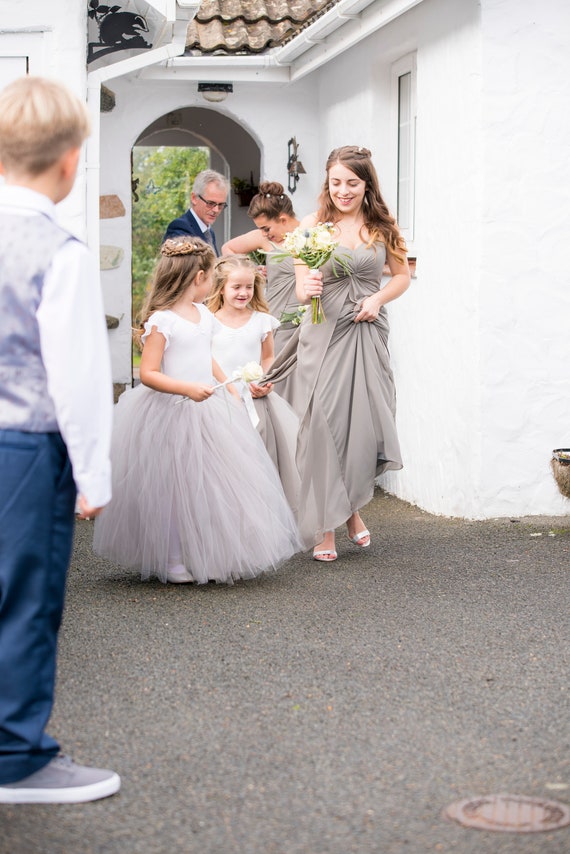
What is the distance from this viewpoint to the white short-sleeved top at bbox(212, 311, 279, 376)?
694cm

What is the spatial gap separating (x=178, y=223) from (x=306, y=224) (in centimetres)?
208

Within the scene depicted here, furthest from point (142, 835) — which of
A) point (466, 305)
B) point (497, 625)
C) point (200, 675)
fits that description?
point (466, 305)

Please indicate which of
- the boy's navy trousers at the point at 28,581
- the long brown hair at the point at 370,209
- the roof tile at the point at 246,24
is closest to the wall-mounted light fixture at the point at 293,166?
the roof tile at the point at 246,24

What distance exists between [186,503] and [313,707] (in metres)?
1.92

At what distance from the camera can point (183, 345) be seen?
6.12 m

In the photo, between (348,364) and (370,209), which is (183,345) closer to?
(348,364)

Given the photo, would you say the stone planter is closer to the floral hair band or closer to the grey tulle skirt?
the grey tulle skirt

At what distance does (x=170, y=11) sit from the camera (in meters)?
7.91

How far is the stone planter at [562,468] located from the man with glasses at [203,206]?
2.77m

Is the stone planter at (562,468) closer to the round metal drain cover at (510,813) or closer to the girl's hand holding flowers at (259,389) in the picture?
the girl's hand holding flowers at (259,389)

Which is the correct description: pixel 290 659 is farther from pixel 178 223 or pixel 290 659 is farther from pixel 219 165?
pixel 219 165

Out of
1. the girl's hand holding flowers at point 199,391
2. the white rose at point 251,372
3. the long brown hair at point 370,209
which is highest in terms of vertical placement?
the long brown hair at point 370,209

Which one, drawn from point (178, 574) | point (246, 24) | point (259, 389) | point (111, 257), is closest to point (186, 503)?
point (178, 574)

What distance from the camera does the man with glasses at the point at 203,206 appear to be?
858cm
